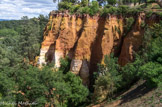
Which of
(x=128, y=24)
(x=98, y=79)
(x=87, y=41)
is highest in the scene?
(x=128, y=24)

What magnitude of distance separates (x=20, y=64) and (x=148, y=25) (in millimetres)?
19949

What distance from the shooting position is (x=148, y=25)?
2014cm

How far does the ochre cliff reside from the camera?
70.1 feet

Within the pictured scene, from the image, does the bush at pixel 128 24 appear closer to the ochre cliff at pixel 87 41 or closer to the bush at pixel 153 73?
the ochre cliff at pixel 87 41

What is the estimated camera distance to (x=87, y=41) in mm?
23188

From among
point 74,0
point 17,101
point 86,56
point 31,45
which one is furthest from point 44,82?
point 74,0

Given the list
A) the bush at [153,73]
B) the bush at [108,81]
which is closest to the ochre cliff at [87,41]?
the bush at [108,81]

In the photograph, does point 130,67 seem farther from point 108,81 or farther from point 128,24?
point 128,24

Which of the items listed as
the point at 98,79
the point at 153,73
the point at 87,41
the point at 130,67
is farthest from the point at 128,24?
the point at 153,73

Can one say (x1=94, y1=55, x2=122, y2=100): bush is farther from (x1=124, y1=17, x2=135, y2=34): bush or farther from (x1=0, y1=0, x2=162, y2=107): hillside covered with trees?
(x1=124, y1=17, x2=135, y2=34): bush

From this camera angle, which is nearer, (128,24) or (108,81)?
(108,81)

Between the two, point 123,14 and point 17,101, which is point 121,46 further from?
point 17,101

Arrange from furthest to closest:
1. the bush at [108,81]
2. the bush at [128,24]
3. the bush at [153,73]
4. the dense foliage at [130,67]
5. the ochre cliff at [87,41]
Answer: the bush at [128,24], the ochre cliff at [87,41], the bush at [108,81], the dense foliage at [130,67], the bush at [153,73]

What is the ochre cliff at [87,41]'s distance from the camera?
842 inches
